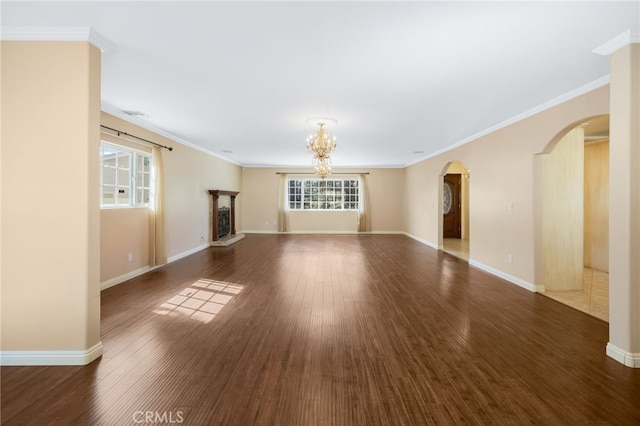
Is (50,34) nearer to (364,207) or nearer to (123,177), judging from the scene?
(123,177)

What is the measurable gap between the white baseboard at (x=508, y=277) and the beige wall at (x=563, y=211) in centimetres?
28

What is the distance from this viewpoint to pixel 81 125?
7.88 ft

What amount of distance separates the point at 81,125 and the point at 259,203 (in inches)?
360

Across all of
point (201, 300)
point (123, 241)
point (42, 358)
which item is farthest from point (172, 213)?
point (42, 358)

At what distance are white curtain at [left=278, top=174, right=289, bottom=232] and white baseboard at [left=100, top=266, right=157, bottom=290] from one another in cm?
600

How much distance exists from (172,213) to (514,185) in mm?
6280

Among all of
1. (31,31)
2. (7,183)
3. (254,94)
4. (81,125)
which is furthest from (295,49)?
(7,183)

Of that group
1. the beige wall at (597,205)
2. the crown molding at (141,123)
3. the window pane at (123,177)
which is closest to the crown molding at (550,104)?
the beige wall at (597,205)

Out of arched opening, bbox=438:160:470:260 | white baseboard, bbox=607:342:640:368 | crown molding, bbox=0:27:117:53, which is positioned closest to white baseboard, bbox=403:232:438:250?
arched opening, bbox=438:160:470:260

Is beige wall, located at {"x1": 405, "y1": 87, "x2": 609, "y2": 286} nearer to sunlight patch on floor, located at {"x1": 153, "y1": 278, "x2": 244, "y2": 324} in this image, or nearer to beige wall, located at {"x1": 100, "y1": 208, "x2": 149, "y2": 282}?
sunlight patch on floor, located at {"x1": 153, "y1": 278, "x2": 244, "y2": 324}

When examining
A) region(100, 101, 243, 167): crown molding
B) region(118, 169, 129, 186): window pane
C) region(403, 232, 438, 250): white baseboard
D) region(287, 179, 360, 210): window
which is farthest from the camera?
region(287, 179, 360, 210): window

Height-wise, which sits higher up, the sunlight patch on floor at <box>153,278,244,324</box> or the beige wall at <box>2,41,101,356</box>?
the beige wall at <box>2,41,101,356</box>

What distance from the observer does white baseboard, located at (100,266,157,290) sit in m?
4.42

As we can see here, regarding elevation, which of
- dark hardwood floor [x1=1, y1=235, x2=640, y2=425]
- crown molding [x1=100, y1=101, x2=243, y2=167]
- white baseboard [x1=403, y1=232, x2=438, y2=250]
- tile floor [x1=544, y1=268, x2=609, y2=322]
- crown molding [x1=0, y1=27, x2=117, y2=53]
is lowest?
dark hardwood floor [x1=1, y1=235, x2=640, y2=425]
